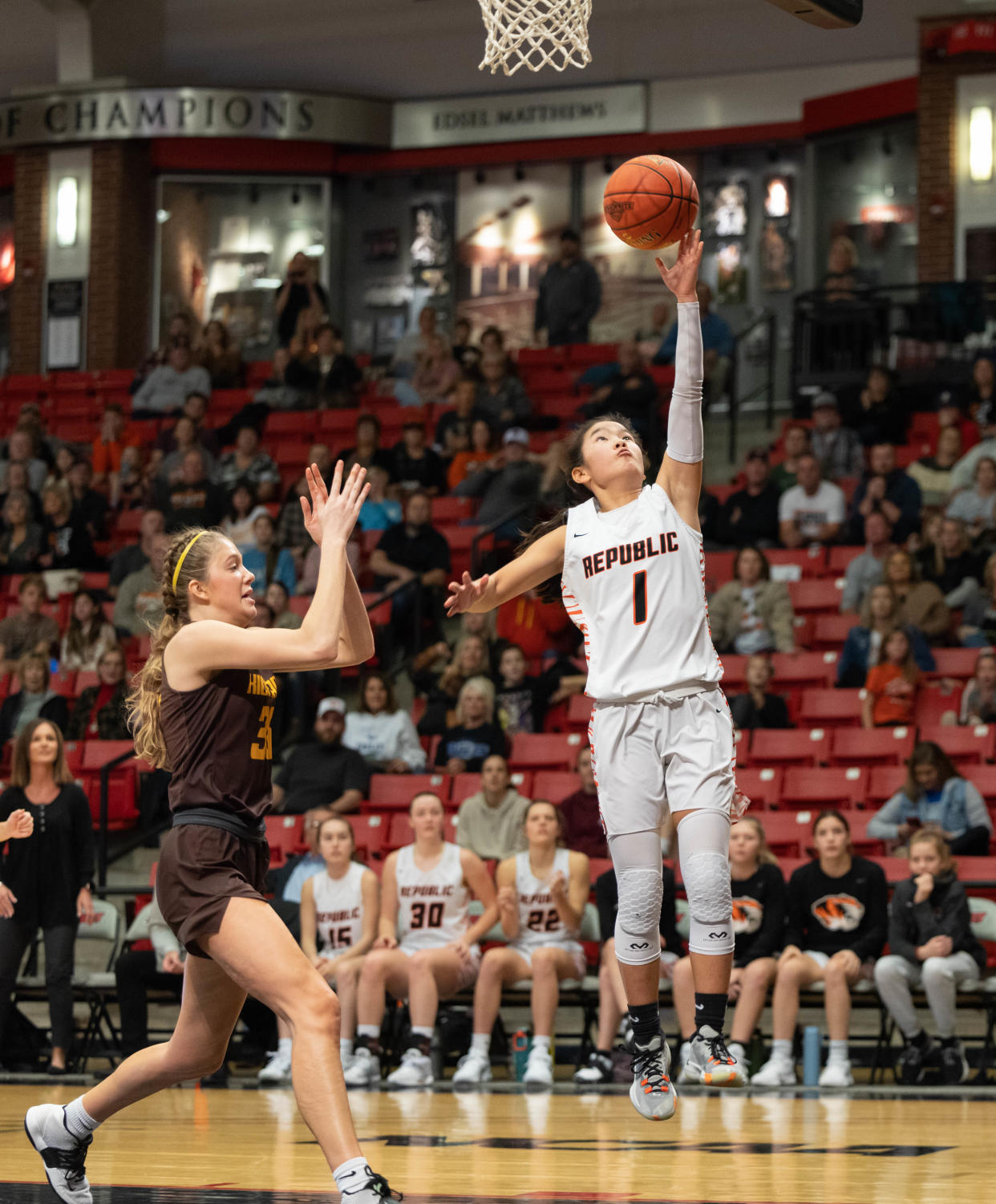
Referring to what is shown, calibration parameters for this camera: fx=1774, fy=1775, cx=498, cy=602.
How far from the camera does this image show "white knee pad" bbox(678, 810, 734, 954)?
497 cm

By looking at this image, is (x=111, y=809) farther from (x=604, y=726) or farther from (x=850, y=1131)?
(x=604, y=726)

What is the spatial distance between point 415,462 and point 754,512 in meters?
2.95

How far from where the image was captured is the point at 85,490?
604 inches

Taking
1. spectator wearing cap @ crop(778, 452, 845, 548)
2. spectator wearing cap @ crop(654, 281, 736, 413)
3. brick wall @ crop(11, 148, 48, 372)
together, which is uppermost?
brick wall @ crop(11, 148, 48, 372)

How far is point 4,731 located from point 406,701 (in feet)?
9.47

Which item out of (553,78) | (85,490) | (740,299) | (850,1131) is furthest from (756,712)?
(553,78)

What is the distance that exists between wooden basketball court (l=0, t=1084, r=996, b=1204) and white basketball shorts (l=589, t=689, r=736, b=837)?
1.15m

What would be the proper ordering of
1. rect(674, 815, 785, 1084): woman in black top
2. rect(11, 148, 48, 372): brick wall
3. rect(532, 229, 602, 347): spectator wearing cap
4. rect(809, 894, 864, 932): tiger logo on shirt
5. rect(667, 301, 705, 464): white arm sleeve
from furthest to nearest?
rect(11, 148, 48, 372): brick wall → rect(532, 229, 602, 347): spectator wearing cap → rect(809, 894, 864, 932): tiger logo on shirt → rect(674, 815, 785, 1084): woman in black top → rect(667, 301, 705, 464): white arm sleeve

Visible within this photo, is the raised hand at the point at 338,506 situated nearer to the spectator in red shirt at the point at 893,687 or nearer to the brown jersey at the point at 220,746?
the brown jersey at the point at 220,746

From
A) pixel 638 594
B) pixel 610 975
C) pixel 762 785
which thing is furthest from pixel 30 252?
pixel 638 594

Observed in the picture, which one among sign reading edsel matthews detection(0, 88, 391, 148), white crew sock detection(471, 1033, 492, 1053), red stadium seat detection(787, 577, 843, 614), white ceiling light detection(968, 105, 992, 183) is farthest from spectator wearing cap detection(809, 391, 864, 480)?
sign reading edsel matthews detection(0, 88, 391, 148)

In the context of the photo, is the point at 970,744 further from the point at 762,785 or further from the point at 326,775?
the point at 326,775

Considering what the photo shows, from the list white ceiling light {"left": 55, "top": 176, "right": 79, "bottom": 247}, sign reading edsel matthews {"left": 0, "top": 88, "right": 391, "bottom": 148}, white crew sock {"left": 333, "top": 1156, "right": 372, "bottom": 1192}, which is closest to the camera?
white crew sock {"left": 333, "top": 1156, "right": 372, "bottom": 1192}

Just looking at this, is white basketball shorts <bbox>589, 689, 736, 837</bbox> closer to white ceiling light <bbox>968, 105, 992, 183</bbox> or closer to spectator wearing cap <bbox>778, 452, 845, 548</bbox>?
spectator wearing cap <bbox>778, 452, 845, 548</bbox>
